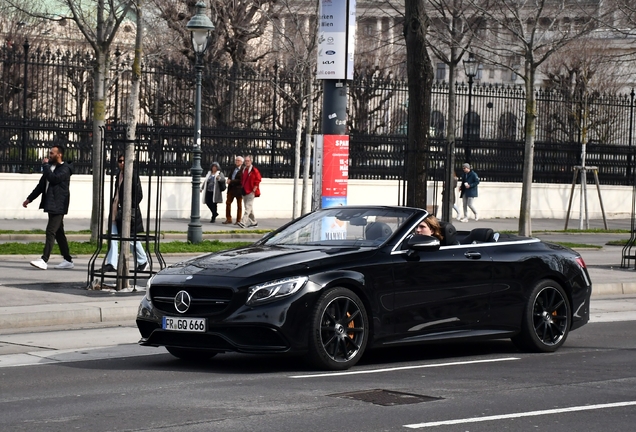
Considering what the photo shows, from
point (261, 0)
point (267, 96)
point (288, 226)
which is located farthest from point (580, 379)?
point (261, 0)

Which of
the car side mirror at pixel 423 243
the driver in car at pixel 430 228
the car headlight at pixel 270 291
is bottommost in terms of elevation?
the car headlight at pixel 270 291

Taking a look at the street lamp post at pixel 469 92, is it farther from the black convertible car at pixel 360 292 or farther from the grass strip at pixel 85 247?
the black convertible car at pixel 360 292

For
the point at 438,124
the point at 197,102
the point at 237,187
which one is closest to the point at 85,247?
the point at 197,102

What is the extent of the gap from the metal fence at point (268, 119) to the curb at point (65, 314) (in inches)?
510

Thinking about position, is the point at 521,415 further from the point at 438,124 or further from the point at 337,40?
the point at 438,124

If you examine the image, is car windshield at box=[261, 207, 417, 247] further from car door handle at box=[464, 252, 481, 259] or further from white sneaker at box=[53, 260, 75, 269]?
white sneaker at box=[53, 260, 75, 269]

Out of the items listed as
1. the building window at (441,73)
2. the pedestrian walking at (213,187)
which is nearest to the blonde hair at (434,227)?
the pedestrian walking at (213,187)

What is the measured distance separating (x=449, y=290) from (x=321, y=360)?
160 centimetres

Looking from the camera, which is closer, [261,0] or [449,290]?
[449,290]

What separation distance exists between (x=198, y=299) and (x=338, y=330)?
45.8 inches

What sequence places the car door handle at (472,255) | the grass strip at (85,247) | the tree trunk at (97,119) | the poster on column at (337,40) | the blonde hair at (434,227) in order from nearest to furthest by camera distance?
1. the car door handle at (472,255)
2. the blonde hair at (434,227)
3. the poster on column at (337,40)
4. the grass strip at (85,247)
5. the tree trunk at (97,119)

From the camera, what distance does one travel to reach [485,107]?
121 ft

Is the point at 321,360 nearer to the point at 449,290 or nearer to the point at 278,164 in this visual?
the point at 449,290

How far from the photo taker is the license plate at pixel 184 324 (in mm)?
9695
